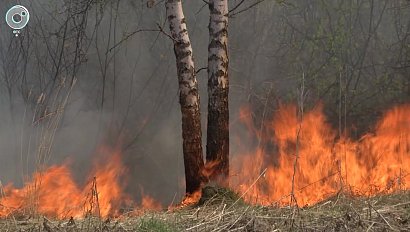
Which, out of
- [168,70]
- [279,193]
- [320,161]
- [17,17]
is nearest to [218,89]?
[279,193]

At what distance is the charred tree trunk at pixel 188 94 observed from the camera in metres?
6.88

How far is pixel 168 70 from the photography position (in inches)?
522

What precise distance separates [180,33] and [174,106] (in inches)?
253

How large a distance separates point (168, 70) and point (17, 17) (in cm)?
401

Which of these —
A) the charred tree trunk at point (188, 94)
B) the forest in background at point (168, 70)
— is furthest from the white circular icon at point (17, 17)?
the charred tree trunk at point (188, 94)

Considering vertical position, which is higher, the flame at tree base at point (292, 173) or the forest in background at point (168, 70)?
the forest in background at point (168, 70)

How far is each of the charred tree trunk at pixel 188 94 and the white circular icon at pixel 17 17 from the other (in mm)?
7228

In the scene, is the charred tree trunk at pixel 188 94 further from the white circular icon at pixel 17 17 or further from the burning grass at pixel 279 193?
the white circular icon at pixel 17 17

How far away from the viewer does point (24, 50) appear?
13.3 meters

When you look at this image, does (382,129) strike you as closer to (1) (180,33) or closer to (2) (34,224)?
(1) (180,33)

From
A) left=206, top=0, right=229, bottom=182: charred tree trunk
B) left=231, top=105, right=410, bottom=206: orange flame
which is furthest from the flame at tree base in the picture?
left=206, top=0, right=229, bottom=182: charred tree trunk

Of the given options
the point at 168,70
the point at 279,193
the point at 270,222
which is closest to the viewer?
the point at 270,222

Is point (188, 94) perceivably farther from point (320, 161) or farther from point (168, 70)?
point (168, 70)

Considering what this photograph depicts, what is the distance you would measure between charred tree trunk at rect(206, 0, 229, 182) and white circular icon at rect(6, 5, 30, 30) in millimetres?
Result: 7459
